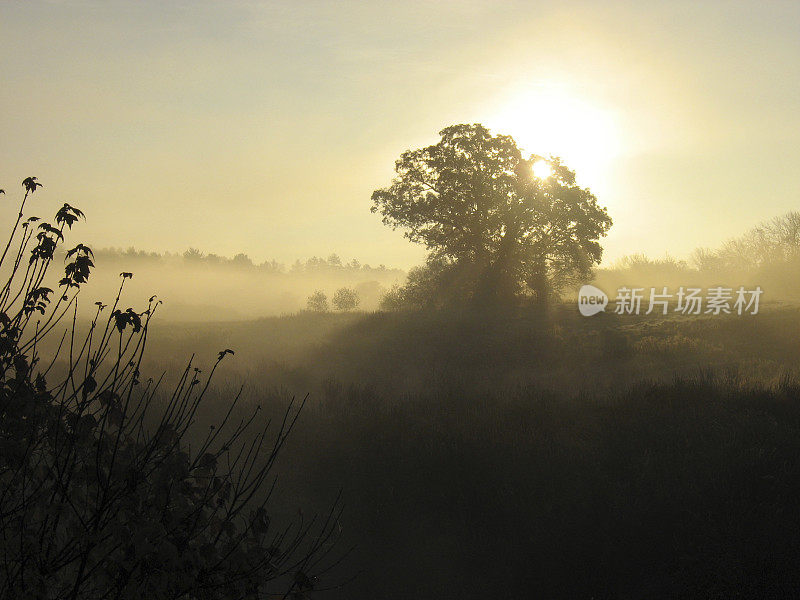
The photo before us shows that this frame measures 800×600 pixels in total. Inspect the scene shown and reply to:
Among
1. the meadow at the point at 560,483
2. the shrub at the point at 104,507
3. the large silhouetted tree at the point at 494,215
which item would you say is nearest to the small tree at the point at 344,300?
the large silhouetted tree at the point at 494,215

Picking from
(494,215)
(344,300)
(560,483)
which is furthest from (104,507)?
(344,300)

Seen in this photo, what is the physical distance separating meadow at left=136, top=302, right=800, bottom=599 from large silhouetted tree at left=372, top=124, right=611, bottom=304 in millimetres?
14717

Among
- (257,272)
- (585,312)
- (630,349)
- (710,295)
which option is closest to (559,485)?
(630,349)

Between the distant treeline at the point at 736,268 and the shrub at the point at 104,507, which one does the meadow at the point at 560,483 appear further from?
the distant treeline at the point at 736,268

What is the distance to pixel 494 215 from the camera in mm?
36031

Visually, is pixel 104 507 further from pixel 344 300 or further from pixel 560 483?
pixel 344 300

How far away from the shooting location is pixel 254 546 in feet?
14.8

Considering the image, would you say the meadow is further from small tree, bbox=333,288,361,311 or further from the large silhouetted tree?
small tree, bbox=333,288,361,311

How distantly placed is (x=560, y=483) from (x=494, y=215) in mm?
25747

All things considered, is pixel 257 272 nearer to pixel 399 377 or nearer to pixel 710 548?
pixel 399 377

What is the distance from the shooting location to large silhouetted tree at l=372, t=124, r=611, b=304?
35375 millimetres

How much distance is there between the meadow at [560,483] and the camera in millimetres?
9531

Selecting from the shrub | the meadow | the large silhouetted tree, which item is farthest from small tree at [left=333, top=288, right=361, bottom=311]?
the shrub

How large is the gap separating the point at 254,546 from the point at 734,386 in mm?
13858
